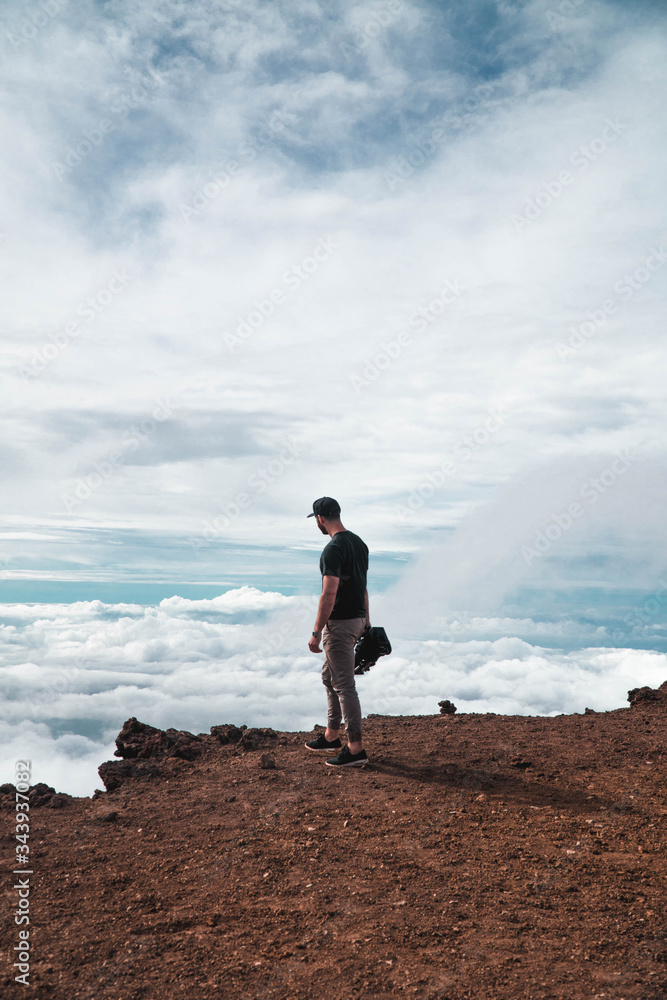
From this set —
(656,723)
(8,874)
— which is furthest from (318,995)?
(656,723)

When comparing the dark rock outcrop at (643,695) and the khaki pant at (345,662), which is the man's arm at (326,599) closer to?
the khaki pant at (345,662)

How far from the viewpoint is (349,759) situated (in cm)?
764

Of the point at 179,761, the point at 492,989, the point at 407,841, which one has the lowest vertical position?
the point at 492,989

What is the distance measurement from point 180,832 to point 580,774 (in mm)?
4351

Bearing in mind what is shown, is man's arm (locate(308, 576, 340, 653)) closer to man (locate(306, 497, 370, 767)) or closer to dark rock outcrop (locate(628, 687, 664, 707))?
man (locate(306, 497, 370, 767))

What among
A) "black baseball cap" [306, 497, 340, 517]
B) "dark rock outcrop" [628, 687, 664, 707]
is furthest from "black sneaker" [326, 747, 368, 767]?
"dark rock outcrop" [628, 687, 664, 707]

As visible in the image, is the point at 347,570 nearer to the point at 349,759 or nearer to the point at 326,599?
the point at 326,599

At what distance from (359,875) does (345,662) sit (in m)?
2.52

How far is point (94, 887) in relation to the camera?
542cm

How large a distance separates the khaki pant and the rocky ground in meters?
0.59

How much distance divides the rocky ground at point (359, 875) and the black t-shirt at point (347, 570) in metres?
1.80

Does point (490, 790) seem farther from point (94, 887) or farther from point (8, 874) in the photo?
point (8, 874)

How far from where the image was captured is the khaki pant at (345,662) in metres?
7.39

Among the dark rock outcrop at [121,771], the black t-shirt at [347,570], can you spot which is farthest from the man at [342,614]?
the dark rock outcrop at [121,771]
